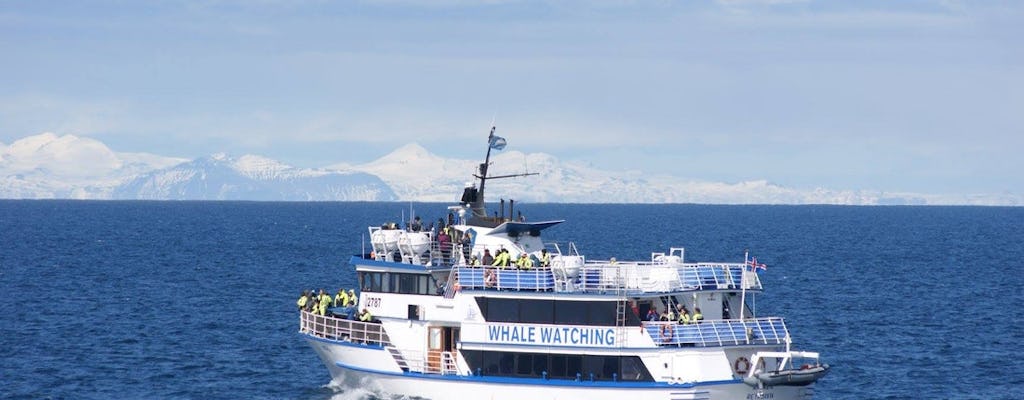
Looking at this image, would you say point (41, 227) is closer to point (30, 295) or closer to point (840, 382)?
point (30, 295)

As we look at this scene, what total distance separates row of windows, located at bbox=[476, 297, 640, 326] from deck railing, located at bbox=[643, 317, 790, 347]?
3.09ft

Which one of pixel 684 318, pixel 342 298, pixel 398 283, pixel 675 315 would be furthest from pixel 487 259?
pixel 684 318

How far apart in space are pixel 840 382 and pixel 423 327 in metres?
16.6

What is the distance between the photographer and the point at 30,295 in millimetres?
79250

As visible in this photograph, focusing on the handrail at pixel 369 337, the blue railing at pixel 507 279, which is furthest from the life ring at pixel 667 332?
the handrail at pixel 369 337

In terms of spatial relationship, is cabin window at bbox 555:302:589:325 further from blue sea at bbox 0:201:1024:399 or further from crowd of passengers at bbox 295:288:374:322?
blue sea at bbox 0:201:1024:399

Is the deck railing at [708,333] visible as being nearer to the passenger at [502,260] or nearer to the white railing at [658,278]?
the white railing at [658,278]

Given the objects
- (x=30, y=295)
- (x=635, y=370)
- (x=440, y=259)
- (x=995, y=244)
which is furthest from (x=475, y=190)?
(x=995, y=244)

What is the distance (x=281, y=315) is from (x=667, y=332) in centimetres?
3307

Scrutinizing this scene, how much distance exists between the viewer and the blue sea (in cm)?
5231

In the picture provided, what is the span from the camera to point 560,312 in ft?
141

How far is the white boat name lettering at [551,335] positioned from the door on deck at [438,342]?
70.1 inches

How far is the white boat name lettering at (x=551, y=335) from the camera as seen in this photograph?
42438mm

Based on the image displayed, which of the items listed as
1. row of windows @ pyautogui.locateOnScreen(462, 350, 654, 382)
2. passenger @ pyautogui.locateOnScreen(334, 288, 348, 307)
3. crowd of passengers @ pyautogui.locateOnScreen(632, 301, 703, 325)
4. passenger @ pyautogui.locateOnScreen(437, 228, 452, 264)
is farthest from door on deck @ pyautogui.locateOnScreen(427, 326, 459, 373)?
crowd of passengers @ pyautogui.locateOnScreen(632, 301, 703, 325)
